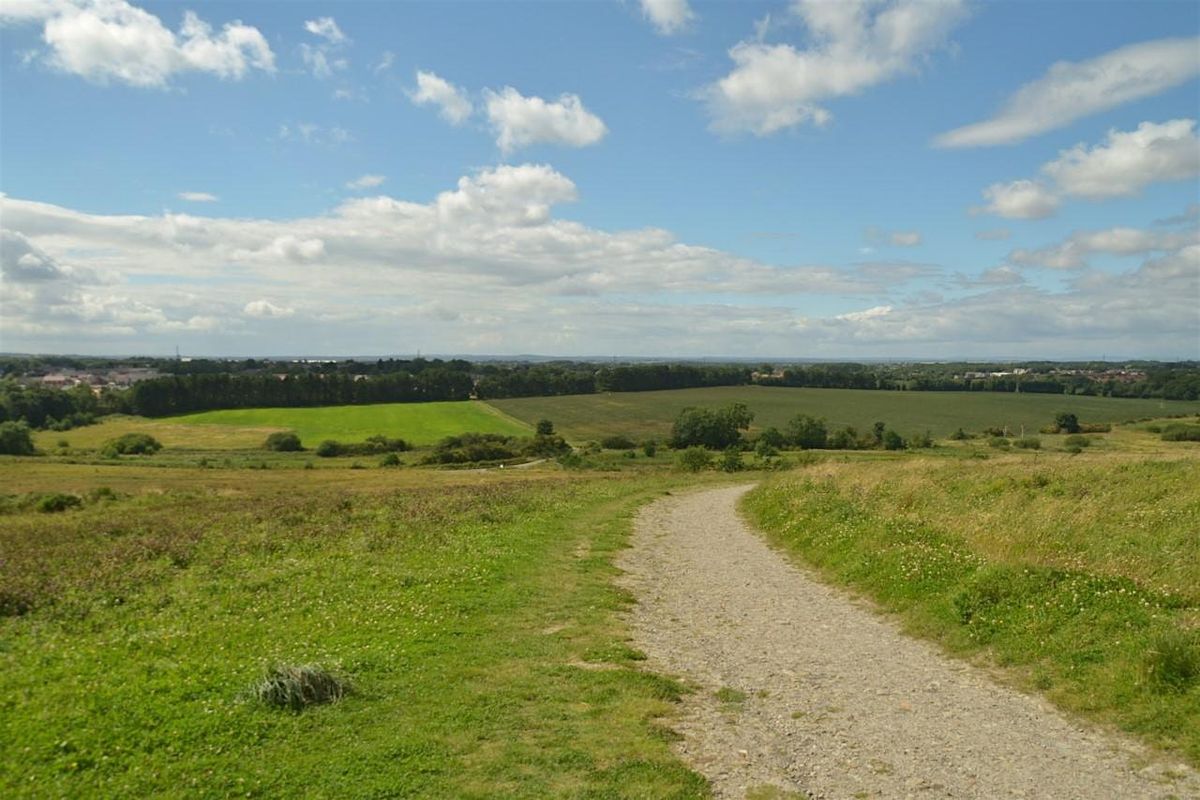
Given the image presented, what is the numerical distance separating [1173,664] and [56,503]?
48.7 meters

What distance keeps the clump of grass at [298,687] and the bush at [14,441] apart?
11342cm

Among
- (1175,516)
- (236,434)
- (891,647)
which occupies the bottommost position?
(236,434)

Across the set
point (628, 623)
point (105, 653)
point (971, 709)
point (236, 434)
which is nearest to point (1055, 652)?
point (971, 709)

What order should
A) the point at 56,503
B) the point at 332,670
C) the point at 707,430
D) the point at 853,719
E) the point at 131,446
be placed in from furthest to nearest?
the point at 131,446
the point at 707,430
the point at 56,503
the point at 332,670
the point at 853,719

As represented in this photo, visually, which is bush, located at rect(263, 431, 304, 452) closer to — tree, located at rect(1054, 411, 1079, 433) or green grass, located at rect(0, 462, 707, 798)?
green grass, located at rect(0, 462, 707, 798)

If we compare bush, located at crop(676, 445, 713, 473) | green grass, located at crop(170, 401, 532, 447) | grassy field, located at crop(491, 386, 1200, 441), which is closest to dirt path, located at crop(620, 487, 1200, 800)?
bush, located at crop(676, 445, 713, 473)

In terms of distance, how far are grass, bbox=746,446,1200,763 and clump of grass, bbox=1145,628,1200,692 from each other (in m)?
0.01

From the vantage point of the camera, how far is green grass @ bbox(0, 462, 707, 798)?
7.52 m

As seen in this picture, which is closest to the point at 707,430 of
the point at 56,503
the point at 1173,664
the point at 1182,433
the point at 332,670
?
the point at 1182,433

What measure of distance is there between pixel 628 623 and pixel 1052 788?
7610mm

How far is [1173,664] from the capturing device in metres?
9.10

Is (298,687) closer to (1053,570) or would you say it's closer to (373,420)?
(1053,570)

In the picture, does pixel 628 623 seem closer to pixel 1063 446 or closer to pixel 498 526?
pixel 498 526

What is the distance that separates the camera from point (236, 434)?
385ft
